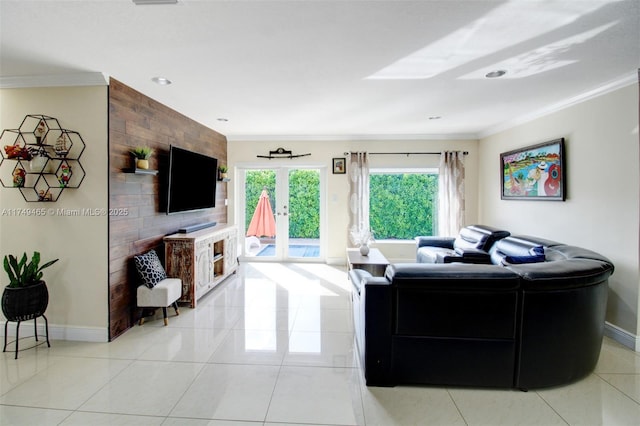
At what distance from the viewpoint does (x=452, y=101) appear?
3590mm

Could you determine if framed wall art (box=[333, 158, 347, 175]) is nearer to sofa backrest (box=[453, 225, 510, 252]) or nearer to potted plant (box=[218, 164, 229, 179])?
potted plant (box=[218, 164, 229, 179])

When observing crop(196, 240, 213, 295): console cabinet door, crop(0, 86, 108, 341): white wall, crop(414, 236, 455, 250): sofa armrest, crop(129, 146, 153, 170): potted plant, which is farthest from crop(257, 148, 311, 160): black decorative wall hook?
crop(0, 86, 108, 341): white wall

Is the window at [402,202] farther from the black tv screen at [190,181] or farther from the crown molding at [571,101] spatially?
the black tv screen at [190,181]

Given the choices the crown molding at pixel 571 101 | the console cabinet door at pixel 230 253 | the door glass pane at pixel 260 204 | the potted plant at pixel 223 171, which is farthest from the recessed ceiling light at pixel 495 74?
the potted plant at pixel 223 171

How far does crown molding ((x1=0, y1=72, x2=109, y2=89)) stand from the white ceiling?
18 mm

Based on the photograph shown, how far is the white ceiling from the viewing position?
5.92 ft

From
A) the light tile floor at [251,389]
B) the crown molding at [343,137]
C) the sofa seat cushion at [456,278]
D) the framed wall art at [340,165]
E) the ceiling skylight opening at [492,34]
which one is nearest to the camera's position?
the ceiling skylight opening at [492,34]

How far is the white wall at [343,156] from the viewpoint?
18.7 ft

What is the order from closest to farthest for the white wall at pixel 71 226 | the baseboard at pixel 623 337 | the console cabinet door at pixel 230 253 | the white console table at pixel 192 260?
the baseboard at pixel 623 337 → the white wall at pixel 71 226 → the white console table at pixel 192 260 → the console cabinet door at pixel 230 253

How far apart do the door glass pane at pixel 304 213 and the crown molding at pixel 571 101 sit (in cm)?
326

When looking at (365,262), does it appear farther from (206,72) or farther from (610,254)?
(206,72)

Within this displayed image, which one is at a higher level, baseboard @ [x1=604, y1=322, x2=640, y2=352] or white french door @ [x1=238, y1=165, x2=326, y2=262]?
white french door @ [x1=238, y1=165, x2=326, y2=262]

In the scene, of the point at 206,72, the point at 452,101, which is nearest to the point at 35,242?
the point at 206,72

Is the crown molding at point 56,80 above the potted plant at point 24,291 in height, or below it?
above
